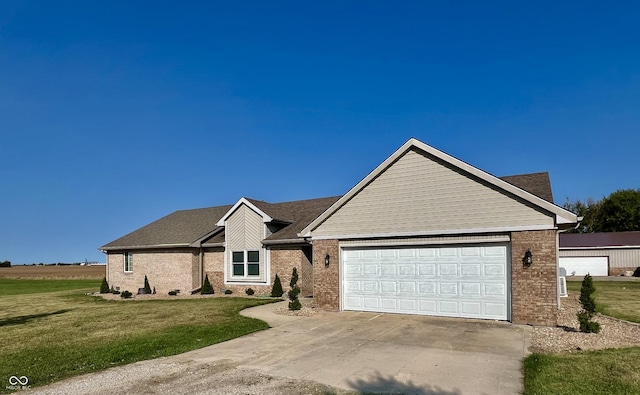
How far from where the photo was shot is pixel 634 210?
185ft

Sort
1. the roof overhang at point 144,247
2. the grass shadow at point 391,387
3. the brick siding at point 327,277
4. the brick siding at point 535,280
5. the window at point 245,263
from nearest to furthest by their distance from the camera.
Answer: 1. the grass shadow at point 391,387
2. the brick siding at point 535,280
3. the brick siding at point 327,277
4. the window at point 245,263
5. the roof overhang at point 144,247

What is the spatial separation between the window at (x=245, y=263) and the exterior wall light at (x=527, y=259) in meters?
14.3

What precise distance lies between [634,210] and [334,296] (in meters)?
60.5

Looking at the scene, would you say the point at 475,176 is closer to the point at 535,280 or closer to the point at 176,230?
the point at 535,280

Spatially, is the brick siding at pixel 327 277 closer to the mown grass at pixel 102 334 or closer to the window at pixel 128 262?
the mown grass at pixel 102 334

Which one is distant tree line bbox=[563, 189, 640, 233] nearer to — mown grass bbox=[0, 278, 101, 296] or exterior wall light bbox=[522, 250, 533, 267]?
exterior wall light bbox=[522, 250, 533, 267]

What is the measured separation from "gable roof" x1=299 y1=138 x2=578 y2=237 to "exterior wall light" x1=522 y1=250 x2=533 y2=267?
117cm

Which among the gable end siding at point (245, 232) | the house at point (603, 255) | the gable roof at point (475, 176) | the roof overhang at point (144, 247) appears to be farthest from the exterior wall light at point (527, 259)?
the house at point (603, 255)

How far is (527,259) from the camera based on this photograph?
1191 cm

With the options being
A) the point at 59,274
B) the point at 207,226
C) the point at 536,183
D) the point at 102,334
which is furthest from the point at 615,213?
the point at 59,274

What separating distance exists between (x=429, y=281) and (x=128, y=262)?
21.6 meters

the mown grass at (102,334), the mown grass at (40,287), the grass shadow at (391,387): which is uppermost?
the grass shadow at (391,387)

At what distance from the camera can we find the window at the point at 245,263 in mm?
22469

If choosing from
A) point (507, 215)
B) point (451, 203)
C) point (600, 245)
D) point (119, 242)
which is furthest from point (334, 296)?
point (600, 245)
